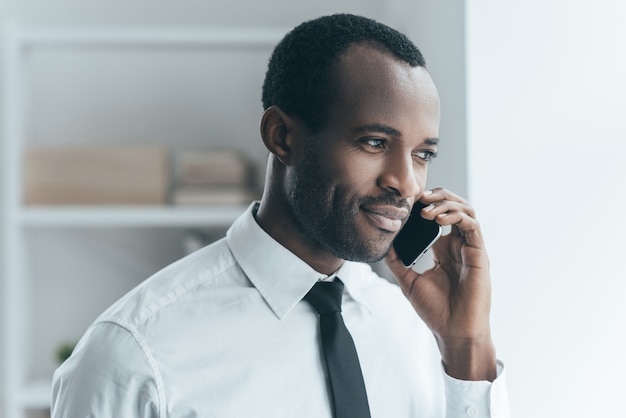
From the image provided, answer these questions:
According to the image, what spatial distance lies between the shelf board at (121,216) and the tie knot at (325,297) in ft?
2.54

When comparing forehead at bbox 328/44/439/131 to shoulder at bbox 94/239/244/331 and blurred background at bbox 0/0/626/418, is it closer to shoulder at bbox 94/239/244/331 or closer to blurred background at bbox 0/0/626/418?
shoulder at bbox 94/239/244/331

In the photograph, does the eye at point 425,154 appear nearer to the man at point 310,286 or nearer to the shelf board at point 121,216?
the man at point 310,286

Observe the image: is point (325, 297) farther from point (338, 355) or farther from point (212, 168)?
point (212, 168)

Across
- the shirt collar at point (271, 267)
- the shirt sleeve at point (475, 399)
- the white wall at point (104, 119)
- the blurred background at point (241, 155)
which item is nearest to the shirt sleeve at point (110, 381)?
the shirt collar at point (271, 267)

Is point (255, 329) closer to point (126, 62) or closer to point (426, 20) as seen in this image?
point (426, 20)

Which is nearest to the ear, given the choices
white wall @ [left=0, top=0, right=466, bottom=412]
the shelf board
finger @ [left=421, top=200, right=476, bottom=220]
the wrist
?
finger @ [left=421, top=200, right=476, bottom=220]

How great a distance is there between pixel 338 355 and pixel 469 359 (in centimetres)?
19

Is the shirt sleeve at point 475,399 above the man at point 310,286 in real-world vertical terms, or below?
below

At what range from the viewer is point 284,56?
0.96 metres

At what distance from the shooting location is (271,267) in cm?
96

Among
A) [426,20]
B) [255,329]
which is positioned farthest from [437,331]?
[426,20]

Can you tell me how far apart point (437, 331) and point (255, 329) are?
269 mm

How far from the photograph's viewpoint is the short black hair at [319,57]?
35.0 inches

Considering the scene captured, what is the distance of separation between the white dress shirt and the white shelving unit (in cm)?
76
